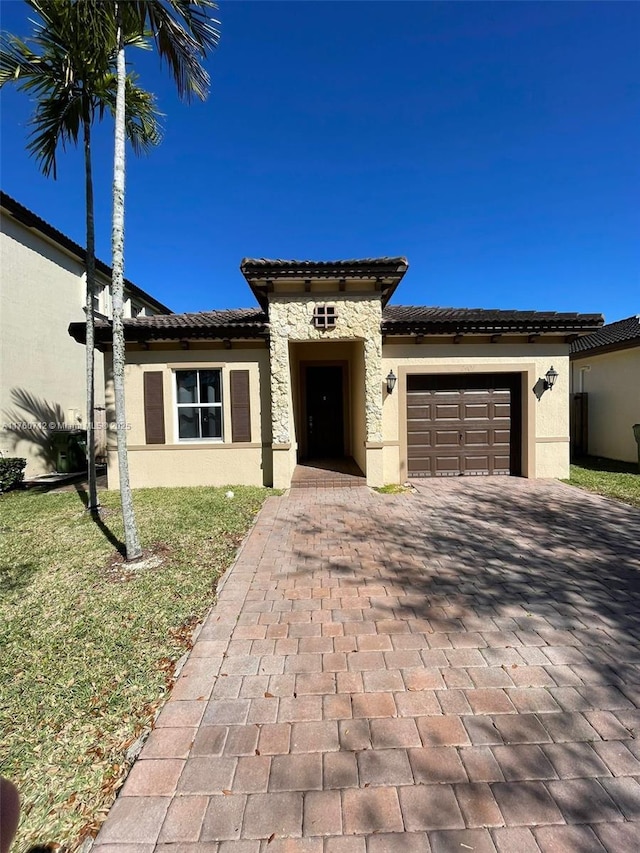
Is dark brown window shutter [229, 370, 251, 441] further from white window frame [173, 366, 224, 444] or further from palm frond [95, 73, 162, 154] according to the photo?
palm frond [95, 73, 162, 154]

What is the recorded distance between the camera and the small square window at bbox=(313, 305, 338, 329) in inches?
324

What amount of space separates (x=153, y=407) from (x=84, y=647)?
21.5 ft

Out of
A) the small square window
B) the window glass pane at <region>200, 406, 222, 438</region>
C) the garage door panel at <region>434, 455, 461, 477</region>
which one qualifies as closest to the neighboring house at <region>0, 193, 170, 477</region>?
the window glass pane at <region>200, 406, 222, 438</region>

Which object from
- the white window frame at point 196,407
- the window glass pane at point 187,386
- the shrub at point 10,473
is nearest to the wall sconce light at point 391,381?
the white window frame at point 196,407

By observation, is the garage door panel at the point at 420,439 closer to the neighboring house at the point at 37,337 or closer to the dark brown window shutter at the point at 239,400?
the dark brown window shutter at the point at 239,400

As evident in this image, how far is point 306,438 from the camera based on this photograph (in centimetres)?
1173

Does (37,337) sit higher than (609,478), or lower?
higher

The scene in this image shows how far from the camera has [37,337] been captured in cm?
1152

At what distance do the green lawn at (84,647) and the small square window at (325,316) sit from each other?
452 centimetres

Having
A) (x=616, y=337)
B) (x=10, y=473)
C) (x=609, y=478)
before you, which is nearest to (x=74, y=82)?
(x=10, y=473)

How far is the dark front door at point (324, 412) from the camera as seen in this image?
11711 millimetres

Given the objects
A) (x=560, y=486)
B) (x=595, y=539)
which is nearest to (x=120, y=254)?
(x=595, y=539)

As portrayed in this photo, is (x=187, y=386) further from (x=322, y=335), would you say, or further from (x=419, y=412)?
(x=419, y=412)

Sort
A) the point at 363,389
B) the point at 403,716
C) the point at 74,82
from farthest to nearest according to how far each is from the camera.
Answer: the point at 363,389
the point at 74,82
the point at 403,716
